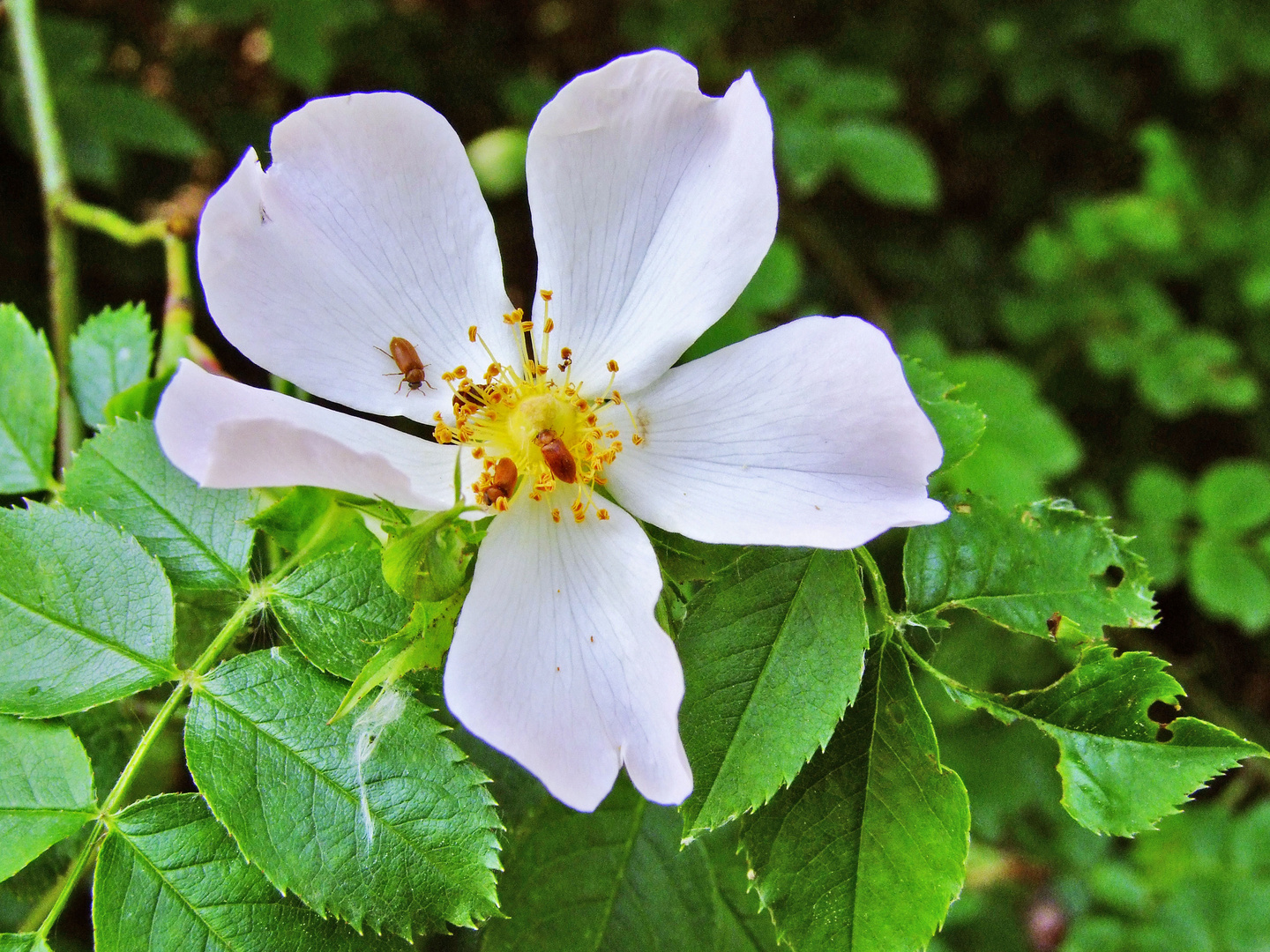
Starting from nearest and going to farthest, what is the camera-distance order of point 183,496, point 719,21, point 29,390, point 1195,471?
point 183,496
point 29,390
point 719,21
point 1195,471

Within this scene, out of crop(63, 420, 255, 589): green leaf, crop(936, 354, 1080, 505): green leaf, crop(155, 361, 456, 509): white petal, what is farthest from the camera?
crop(936, 354, 1080, 505): green leaf

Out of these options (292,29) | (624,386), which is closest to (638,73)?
(624,386)

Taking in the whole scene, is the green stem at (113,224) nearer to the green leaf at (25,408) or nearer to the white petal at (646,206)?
the green leaf at (25,408)

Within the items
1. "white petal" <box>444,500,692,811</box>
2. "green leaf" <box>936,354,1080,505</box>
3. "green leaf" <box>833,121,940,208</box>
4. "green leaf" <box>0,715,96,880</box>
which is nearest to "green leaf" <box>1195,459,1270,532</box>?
"green leaf" <box>936,354,1080,505</box>

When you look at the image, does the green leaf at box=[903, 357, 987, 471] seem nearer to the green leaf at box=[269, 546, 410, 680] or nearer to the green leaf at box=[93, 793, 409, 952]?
the green leaf at box=[269, 546, 410, 680]

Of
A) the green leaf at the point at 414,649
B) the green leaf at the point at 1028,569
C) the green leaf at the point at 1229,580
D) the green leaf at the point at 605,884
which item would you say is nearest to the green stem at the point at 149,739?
the green leaf at the point at 414,649

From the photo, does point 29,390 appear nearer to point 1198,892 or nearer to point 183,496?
point 183,496

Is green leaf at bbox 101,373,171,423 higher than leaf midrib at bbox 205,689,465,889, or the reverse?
green leaf at bbox 101,373,171,423
